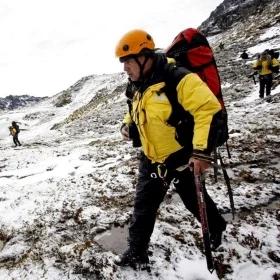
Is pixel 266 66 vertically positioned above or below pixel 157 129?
below

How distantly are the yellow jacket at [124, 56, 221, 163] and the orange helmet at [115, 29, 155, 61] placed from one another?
1.48 feet

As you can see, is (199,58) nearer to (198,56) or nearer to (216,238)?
(198,56)

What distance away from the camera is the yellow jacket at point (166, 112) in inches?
158

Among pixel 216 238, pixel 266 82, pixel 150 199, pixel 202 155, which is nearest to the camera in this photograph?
pixel 202 155

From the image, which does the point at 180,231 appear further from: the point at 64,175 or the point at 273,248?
the point at 64,175

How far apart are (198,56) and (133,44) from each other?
0.84 m

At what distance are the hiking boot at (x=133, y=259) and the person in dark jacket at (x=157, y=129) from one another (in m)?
Result: 0.02

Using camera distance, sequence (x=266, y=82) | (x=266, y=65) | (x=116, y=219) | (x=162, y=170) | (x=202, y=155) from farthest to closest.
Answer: (x=266, y=82), (x=266, y=65), (x=116, y=219), (x=162, y=170), (x=202, y=155)

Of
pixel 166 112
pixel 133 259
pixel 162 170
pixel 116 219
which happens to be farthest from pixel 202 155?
pixel 116 219

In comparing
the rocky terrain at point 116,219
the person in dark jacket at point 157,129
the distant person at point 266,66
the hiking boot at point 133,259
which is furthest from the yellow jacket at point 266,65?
the hiking boot at point 133,259

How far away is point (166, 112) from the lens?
168 inches

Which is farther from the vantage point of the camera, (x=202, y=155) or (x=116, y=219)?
(x=116, y=219)

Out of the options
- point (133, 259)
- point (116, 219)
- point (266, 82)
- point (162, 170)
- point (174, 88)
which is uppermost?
point (174, 88)

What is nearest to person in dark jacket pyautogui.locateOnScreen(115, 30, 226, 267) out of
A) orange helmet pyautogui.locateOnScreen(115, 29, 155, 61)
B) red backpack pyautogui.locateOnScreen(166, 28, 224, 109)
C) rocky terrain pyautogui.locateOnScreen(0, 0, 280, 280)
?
orange helmet pyautogui.locateOnScreen(115, 29, 155, 61)
